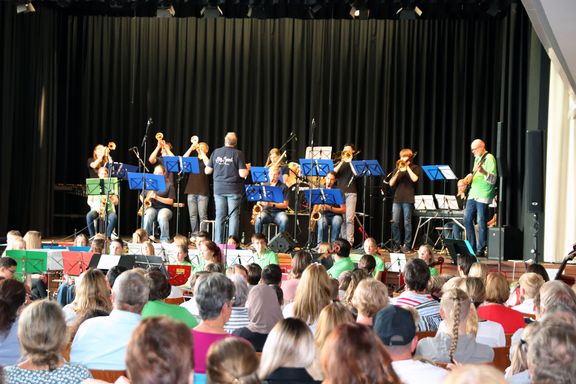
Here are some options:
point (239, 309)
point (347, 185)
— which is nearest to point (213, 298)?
point (239, 309)

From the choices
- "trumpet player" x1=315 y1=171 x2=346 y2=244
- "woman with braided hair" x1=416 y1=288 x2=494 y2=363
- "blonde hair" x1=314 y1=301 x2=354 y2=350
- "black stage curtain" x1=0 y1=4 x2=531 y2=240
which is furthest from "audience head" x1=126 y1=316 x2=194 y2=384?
"black stage curtain" x1=0 y1=4 x2=531 y2=240

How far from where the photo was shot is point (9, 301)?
466 cm

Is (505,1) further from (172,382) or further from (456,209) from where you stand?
(172,382)

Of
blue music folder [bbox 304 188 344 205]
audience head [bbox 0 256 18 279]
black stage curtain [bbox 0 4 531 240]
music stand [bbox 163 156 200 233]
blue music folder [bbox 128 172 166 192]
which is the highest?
black stage curtain [bbox 0 4 531 240]

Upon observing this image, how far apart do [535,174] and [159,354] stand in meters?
9.78

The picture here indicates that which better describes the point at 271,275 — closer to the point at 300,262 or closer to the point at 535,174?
the point at 300,262

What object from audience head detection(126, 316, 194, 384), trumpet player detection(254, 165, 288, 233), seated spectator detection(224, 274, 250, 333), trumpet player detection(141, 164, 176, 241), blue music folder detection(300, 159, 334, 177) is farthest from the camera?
trumpet player detection(141, 164, 176, 241)

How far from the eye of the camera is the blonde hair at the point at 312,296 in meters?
5.45

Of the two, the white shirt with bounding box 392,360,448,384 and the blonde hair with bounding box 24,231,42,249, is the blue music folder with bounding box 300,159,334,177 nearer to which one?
the blonde hair with bounding box 24,231,42,249

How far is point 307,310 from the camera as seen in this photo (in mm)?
5473

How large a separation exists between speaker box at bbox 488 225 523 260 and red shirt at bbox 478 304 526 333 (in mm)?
7368

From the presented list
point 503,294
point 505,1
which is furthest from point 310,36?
point 503,294

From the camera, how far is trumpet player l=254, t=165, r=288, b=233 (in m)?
14.2

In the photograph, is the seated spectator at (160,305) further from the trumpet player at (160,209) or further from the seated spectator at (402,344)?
the trumpet player at (160,209)
